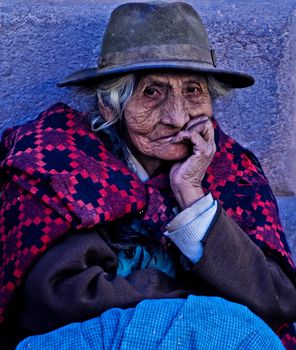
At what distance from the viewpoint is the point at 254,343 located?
1.98 m

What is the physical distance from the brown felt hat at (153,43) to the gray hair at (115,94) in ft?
0.10

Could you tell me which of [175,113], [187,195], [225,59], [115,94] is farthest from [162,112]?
[225,59]

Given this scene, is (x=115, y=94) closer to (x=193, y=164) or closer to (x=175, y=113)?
(x=175, y=113)

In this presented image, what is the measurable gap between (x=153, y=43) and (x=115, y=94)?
7.7 inches

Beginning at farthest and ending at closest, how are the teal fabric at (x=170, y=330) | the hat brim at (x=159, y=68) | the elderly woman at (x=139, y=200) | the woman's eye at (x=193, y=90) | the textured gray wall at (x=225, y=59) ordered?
the textured gray wall at (x=225, y=59), the woman's eye at (x=193, y=90), the hat brim at (x=159, y=68), the elderly woman at (x=139, y=200), the teal fabric at (x=170, y=330)

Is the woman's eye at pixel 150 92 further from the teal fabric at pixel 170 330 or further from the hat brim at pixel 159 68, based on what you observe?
the teal fabric at pixel 170 330

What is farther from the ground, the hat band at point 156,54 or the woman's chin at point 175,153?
the hat band at point 156,54

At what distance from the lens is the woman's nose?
2553 mm

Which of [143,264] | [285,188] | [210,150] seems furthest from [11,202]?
[285,188]

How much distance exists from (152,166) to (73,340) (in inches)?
31.0

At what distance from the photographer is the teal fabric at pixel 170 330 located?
195cm

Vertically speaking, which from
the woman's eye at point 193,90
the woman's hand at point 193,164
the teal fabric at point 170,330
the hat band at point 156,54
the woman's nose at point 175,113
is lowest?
the teal fabric at point 170,330

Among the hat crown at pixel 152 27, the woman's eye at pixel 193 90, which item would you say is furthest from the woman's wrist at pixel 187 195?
the hat crown at pixel 152 27

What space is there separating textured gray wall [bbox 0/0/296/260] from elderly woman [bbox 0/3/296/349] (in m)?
0.33
